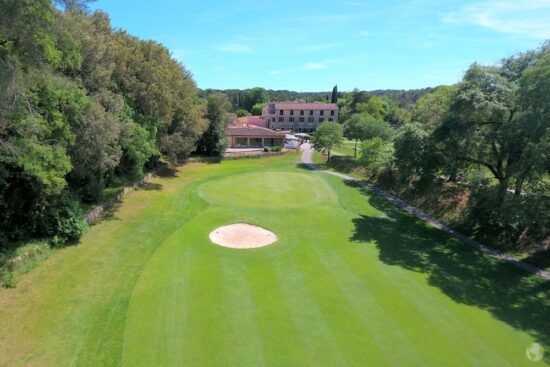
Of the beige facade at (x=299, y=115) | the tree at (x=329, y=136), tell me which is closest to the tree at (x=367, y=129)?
the tree at (x=329, y=136)

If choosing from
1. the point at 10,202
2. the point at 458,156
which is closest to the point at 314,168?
the point at 458,156

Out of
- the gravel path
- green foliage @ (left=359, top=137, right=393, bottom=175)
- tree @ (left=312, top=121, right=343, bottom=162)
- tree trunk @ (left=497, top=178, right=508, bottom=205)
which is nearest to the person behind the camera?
the gravel path

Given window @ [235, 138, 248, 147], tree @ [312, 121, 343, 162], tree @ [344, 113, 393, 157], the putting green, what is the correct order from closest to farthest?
the putting green
tree @ [344, 113, 393, 157]
tree @ [312, 121, 343, 162]
window @ [235, 138, 248, 147]

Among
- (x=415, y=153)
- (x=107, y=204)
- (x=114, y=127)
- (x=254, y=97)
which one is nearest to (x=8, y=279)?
(x=114, y=127)

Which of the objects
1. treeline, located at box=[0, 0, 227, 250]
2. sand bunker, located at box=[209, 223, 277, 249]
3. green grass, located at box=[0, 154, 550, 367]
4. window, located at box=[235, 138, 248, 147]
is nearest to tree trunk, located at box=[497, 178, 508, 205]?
green grass, located at box=[0, 154, 550, 367]

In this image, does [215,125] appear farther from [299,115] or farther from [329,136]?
[299,115]

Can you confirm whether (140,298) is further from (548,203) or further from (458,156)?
(458,156)

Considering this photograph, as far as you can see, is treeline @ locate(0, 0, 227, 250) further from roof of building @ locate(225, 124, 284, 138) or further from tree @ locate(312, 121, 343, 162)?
roof of building @ locate(225, 124, 284, 138)

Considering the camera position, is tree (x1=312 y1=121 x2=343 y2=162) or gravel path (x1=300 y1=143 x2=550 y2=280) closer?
gravel path (x1=300 y1=143 x2=550 y2=280)
